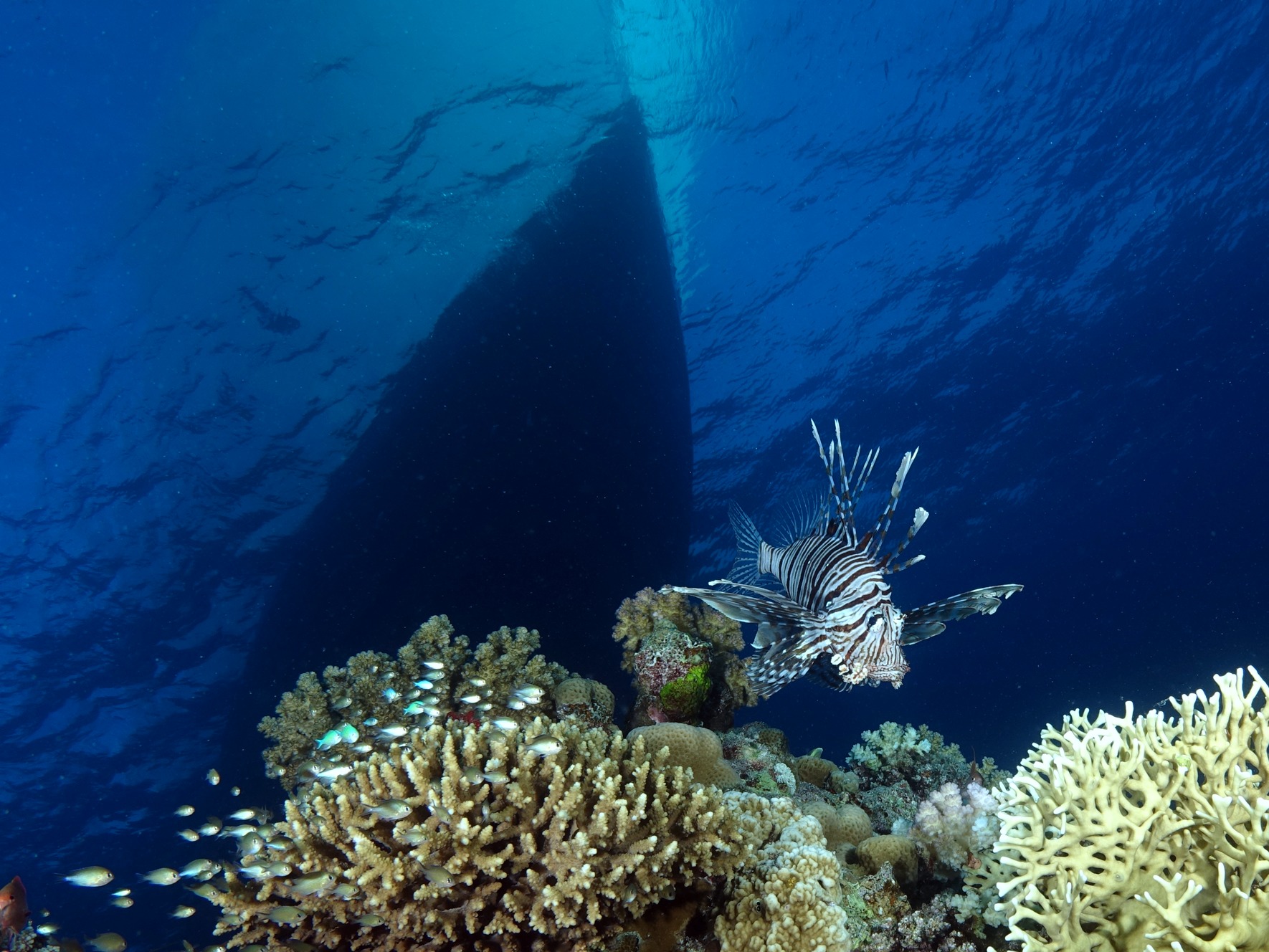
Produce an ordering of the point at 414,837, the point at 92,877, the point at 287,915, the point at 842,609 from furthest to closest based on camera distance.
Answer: the point at 92,877
the point at 842,609
the point at 287,915
the point at 414,837

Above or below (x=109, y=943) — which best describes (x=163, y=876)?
above

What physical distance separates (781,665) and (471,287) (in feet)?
36.9

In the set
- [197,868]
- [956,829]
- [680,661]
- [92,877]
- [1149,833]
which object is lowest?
[1149,833]

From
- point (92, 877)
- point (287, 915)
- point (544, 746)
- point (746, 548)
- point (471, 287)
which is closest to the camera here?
point (287, 915)

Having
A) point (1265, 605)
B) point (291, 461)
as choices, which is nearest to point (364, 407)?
point (291, 461)

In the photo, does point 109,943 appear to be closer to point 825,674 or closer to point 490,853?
point 490,853

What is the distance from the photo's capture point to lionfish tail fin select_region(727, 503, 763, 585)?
233 inches

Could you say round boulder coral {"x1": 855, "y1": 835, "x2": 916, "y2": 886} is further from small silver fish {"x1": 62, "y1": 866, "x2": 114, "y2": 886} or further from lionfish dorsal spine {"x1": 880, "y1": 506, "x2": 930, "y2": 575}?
small silver fish {"x1": 62, "y1": 866, "x2": 114, "y2": 886}

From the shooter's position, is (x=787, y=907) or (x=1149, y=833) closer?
(x=1149, y=833)

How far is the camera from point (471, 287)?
1289 cm

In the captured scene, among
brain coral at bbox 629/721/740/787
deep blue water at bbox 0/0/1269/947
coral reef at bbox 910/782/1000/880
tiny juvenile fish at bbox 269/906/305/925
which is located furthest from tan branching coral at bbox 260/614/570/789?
coral reef at bbox 910/782/1000/880

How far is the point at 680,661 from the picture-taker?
6574 millimetres

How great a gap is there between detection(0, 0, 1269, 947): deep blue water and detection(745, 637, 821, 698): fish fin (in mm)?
2211

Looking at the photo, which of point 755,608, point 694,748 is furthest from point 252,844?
point 755,608
